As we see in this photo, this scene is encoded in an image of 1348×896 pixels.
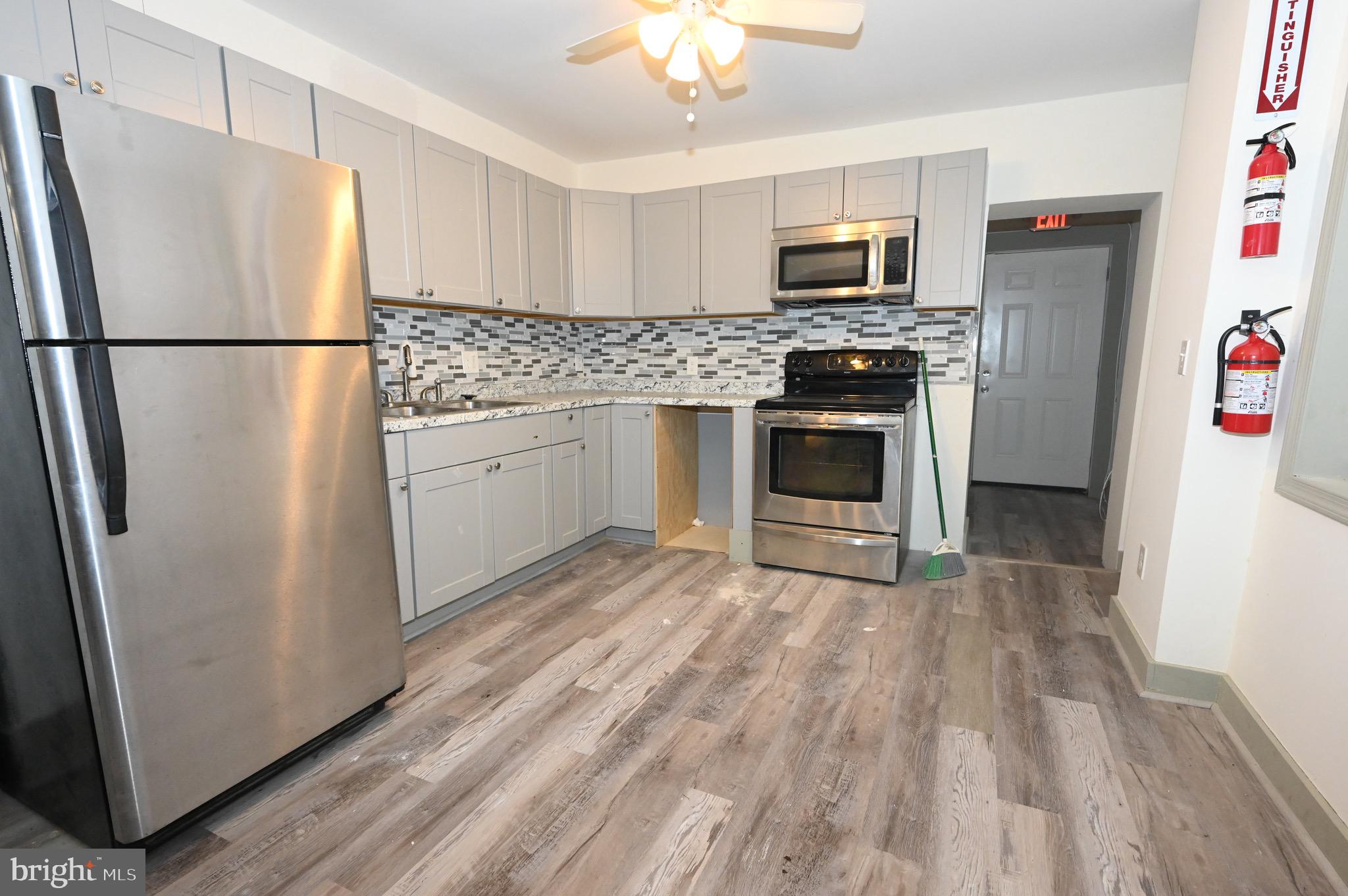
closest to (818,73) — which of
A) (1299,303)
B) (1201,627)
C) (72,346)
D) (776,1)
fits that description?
(776,1)

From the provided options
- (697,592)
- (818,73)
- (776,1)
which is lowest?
(697,592)

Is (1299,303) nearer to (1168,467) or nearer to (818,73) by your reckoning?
(1168,467)

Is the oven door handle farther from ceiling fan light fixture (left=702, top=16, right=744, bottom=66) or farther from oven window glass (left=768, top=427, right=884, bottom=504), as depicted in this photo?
ceiling fan light fixture (left=702, top=16, right=744, bottom=66)

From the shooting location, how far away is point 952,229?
312 cm

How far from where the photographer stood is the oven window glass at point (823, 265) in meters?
3.24

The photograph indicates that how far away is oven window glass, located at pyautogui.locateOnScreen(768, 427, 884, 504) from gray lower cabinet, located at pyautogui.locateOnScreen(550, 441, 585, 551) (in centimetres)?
107

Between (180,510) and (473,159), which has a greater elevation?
(473,159)

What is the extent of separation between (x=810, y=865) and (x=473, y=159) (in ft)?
10.4

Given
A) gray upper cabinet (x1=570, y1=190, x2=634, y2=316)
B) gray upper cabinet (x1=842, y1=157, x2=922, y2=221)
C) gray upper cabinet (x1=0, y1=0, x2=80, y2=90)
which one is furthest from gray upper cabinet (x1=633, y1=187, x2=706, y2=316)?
gray upper cabinet (x1=0, y1=0, x2=80, y2=90)

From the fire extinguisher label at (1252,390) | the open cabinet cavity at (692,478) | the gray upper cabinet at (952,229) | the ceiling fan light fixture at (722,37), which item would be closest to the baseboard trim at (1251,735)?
the fire extinguisher label at (1252,390)

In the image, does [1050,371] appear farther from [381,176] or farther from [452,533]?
[381,176]

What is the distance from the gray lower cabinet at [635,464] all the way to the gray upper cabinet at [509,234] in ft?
2.88

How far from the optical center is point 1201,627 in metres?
2.00

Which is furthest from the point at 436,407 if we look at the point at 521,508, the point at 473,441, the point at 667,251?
the point at 667,251
